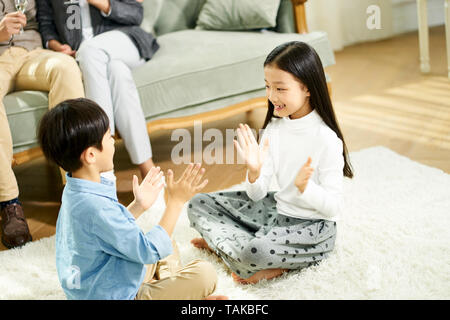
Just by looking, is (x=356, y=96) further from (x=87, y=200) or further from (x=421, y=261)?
(x=87, y=200)

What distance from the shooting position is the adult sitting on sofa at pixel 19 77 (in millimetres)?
1971

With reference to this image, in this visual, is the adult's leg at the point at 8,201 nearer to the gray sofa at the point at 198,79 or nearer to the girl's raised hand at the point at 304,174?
the gray sofa at the point at 198,79

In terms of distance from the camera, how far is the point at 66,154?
48.8 inches

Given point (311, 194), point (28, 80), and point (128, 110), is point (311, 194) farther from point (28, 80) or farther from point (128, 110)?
point (28, 80)

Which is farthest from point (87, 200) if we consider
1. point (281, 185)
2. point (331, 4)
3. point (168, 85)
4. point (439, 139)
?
point (331, 4)

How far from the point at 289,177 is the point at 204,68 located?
882 mm

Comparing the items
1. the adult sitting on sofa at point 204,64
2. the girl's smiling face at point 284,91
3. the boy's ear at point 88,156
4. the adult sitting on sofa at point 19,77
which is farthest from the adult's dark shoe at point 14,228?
the girl's smiling face at point 284,91

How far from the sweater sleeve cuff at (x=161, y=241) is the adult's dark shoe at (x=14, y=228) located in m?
0.88

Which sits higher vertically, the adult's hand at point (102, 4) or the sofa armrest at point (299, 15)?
the adult's hand at point (102, 4)

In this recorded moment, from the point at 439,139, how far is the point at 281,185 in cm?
114

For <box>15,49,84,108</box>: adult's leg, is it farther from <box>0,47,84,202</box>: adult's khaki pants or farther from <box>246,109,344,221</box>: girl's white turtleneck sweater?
<box>246,109,344,221</box>: girl's white turtleneck sweater

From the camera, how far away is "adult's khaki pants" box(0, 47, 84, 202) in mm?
1981

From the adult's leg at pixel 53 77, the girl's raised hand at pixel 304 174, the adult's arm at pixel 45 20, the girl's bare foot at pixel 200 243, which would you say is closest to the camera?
the girl's raised hand at pixel 304 174

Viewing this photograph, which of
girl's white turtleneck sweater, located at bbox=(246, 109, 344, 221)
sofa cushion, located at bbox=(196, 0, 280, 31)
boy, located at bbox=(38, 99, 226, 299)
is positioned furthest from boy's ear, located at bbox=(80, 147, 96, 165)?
sofa cushion, located at bbox=(196, 0, 280, 31)
